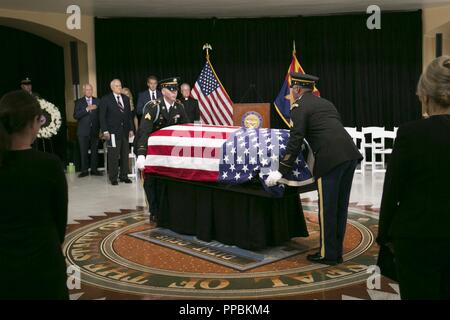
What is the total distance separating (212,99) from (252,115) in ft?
3.51

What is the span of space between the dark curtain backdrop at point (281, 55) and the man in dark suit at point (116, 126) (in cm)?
182

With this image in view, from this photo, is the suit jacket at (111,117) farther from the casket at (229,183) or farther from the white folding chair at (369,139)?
the white folding chair at (369,139)

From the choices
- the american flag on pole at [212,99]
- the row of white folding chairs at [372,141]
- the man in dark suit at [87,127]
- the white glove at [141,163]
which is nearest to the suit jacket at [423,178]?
the white glove at [141,163]

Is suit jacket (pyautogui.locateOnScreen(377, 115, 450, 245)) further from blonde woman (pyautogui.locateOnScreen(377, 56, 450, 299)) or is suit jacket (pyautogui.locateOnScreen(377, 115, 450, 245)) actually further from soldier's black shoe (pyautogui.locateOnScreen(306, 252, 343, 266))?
soldier's black shoe (pyautogui.locateOnScreen(306, 252, 343, 266))

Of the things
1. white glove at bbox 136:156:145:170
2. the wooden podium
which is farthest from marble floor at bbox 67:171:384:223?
the wooden podium

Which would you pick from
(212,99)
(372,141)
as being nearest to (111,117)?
(212,99)

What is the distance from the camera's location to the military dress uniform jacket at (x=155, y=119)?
5.30 meters

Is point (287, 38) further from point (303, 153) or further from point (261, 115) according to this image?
point (303, 153)

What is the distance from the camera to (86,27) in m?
9.93

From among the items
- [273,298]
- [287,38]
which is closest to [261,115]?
[287,38]

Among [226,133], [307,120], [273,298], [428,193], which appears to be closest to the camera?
[428,193]

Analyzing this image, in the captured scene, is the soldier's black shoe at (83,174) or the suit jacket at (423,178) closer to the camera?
the suit jacket at (423,178)
